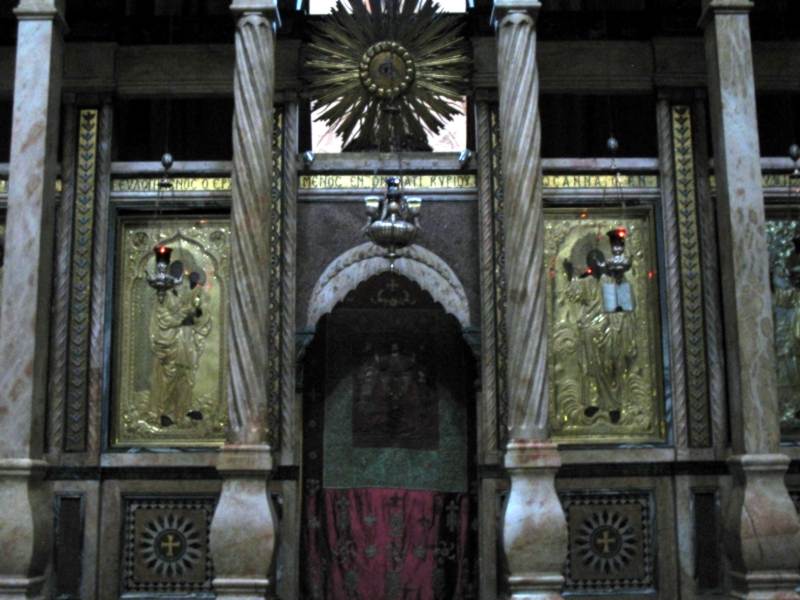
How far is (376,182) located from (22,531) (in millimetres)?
4336

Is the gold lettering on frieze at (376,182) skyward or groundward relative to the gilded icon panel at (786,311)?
skyward

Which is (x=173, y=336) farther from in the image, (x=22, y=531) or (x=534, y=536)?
(x=534, y=536)

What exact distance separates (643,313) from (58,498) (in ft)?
17.7

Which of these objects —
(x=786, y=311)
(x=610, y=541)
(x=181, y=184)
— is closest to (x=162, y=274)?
(x=181, y=184)

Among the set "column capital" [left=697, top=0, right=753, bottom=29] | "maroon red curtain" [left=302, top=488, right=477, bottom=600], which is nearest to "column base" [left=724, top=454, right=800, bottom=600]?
"maroon red curtain" [left=302, top=488, right=477, bottom=600]

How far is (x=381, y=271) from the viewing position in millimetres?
9297

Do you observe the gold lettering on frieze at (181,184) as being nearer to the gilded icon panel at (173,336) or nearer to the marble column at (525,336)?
the gilded icon panel at (173,336)

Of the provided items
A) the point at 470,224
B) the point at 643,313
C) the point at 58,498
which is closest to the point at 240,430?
the point at 58,498

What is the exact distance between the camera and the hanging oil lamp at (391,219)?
8008mm

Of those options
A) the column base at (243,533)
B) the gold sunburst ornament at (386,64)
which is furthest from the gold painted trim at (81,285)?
the column base at (243,533)

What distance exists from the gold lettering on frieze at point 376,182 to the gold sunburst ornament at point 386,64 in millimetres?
468

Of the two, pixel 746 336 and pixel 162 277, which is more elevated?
pixel 162 277

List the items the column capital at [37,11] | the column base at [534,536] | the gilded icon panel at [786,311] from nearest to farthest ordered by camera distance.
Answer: the column base at [534,536]
the column capital at [37,11]
the gilded icon panel at [786,311]

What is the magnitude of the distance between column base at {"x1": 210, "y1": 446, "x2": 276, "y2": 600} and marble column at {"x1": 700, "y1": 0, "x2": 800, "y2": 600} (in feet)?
10.9
